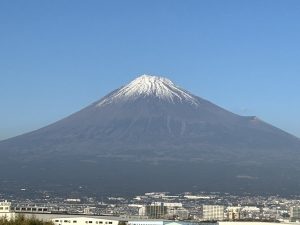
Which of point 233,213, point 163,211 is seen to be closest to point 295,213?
point 233,213

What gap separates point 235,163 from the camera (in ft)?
388

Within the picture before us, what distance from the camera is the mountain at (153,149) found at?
4333 inches

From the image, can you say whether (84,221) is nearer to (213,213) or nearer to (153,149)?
(213,213)

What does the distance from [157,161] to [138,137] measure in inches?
488

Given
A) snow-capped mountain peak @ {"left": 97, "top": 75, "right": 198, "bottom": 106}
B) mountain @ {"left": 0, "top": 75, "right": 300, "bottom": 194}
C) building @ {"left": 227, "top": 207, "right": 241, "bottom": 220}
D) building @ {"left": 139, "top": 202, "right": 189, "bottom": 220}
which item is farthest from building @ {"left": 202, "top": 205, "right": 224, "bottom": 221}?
snow-capped mountain peak @ {"left": 97, "top": 75, "right": 198, "bottom": 106}

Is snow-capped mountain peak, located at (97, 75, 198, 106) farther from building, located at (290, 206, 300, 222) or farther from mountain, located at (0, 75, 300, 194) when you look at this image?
building, located at (290, 206, 300, 222)

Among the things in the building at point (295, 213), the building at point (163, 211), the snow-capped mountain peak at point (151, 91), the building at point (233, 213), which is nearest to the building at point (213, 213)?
the building at point (233, 213)

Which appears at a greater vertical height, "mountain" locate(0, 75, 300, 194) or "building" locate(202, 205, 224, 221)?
"mountain" locate(0, 75, 300, 194)

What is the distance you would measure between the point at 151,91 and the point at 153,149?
67.4 ft

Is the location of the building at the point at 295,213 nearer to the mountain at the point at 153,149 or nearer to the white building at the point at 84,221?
the white building at the point at 84,221

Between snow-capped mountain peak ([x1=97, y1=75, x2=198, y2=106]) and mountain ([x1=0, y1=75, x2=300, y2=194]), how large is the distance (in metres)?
0.14

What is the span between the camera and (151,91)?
478 ft

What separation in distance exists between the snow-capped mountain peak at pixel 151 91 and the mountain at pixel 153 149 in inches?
5.5

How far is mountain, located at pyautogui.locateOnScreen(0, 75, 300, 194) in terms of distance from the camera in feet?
361
